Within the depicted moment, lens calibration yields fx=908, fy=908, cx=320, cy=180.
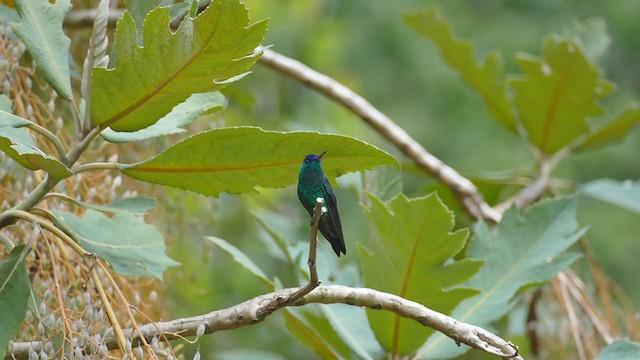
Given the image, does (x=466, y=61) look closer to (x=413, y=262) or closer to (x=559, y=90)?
(x=559, y=90)

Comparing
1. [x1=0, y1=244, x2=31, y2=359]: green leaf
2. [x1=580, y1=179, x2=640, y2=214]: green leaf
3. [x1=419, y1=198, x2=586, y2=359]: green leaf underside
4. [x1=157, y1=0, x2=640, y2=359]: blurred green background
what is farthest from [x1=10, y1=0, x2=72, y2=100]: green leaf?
[x1=580, y1=179, x2=640, y2=214]: green leaf

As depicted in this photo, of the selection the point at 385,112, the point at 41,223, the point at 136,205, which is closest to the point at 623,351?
the point at 136,205

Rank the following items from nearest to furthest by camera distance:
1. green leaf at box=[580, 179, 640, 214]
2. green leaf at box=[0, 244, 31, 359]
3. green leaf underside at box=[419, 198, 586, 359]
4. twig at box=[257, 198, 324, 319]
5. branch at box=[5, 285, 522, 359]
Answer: twig at box=[257, 198, 324, 319]
branch at box=[5, 285, 522, 359]
green leaf at box=[0, 244, 31, 359]
green leaf underside at box=[419, 198, 586, 359]
green leaf at box=[580, 179, 640, 214]

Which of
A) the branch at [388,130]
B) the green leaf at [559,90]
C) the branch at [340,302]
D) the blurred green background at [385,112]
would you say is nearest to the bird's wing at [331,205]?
the branch at [340,302]

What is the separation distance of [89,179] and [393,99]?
8226mm

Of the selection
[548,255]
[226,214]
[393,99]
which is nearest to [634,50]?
[393,99]

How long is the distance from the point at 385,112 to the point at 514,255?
7481mm

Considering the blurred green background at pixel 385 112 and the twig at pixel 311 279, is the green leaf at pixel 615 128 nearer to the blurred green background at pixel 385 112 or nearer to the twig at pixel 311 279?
the blurred green background at pixel 385 112

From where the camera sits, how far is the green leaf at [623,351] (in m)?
1.33

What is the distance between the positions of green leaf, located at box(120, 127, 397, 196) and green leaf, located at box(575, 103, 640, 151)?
1.25 metres

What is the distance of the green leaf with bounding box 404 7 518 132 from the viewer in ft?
7.36

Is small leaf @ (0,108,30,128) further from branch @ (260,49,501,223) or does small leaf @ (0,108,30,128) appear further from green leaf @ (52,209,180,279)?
branch @ (260,49,501,223)

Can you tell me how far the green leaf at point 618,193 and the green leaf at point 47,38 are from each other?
4.47ft

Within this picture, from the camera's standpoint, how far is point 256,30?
107 centimetres
